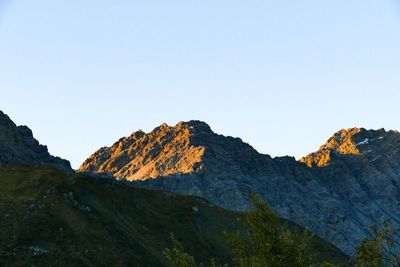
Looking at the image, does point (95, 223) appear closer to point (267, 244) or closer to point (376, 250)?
point (267, 244)

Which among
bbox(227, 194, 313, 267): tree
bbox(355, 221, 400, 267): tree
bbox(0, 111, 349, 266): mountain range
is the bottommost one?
bbox(355, 221, 400, 267): tree

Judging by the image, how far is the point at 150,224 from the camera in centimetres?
16050

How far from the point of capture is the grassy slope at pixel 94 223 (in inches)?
4515

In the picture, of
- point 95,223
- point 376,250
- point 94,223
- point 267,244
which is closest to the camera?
point 267,244

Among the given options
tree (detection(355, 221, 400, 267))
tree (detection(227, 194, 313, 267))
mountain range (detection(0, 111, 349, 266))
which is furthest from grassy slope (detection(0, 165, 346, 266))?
tree (detection(355, 221, 400, 267))

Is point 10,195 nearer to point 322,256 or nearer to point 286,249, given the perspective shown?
point 322,256

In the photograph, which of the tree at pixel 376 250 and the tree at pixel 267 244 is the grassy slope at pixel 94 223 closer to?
the tree at pixel 267 244

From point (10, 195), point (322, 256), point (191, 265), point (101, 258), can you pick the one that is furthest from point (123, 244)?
point (191, 265)

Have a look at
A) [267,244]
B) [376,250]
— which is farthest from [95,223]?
[376,250]

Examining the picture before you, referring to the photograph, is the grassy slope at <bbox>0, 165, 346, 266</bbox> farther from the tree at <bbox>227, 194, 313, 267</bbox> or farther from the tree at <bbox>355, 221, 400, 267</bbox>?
the tree at <bbox>355, 221, 400, 267</bbox>

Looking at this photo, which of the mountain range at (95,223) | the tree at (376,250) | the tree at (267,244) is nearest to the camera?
the tree at (267,244)

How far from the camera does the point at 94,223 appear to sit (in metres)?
133

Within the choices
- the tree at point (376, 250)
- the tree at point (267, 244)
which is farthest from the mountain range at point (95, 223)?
the tree at point (267, 244)

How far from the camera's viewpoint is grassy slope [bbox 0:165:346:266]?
114688 mm
